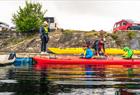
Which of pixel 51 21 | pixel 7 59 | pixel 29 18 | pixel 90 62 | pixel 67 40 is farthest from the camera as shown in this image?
pixel 51 21

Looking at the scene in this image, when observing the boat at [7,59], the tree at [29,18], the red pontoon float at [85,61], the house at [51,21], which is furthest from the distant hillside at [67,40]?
the red pontoon float at [85,61]

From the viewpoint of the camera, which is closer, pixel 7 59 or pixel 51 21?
pixel 7 59

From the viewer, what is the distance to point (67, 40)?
59406 mm

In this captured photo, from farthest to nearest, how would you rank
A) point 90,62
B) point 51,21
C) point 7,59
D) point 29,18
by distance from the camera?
point 51,21 < point 29,18 < point 7,59 < point 90,62

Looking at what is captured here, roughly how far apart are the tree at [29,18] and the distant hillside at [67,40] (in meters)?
1.80

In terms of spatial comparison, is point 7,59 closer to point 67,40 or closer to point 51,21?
point 67,40

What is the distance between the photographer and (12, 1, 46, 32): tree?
6378 cm

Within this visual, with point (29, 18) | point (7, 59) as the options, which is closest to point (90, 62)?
point (7, 59)

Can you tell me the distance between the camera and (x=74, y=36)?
59.8 metres

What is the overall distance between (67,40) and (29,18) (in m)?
7.89

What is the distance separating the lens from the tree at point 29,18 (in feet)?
209

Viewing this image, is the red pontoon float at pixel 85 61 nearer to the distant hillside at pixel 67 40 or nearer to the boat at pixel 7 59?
the boat at pixel 7 59

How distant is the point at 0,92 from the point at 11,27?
56.8 m

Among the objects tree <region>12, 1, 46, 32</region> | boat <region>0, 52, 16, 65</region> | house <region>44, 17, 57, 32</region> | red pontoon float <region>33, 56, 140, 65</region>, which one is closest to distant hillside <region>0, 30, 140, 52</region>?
tree <region>12, 1, 46, 32</region>
